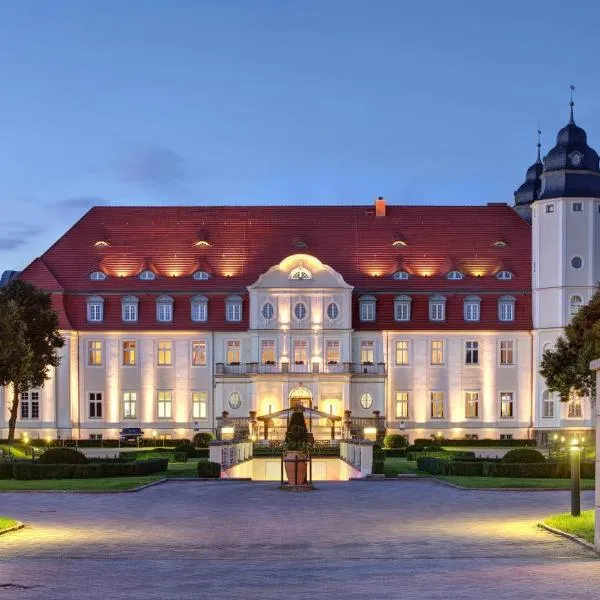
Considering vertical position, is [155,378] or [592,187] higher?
[592,187]

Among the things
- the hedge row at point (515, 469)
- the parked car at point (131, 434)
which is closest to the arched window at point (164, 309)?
the parked car at point (131, 434)

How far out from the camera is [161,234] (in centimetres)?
8494

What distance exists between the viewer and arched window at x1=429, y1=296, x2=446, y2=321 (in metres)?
81.9

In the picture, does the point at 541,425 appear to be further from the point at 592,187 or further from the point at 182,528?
the point at 182,528

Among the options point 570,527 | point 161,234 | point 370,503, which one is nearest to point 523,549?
point 570,527

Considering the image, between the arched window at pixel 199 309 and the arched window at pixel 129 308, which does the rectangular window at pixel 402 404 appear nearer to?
the arched window at pixel 199 309

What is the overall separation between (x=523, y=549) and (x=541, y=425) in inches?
2278

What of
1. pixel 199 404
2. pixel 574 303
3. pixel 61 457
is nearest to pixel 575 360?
pixel 574 303

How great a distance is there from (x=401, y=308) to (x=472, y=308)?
16.1 ft

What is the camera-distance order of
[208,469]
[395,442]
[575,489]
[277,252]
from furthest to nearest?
[277,252] → [395,442] → [208,469] → [575,489]

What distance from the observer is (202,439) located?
242 ft

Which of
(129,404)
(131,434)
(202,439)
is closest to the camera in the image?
(202,439)

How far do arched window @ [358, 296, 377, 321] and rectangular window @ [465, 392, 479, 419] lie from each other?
850 cm

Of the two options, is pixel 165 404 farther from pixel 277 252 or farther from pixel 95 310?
pixel 277 252
